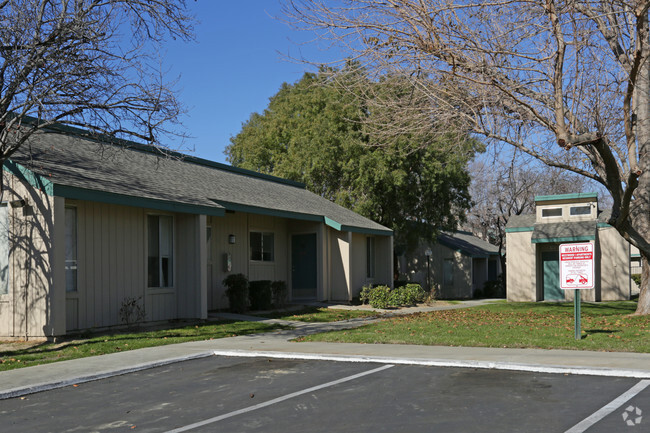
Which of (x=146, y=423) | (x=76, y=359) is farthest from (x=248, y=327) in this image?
(x=146, y=423)

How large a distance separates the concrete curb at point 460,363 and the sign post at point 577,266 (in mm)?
3042

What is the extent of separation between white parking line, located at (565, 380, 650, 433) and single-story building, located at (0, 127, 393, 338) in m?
10.5

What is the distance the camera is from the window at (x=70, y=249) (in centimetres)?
1433

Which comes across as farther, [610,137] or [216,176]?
[216,176]

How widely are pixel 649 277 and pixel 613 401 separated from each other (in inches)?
492

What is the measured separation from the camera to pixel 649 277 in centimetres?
1806

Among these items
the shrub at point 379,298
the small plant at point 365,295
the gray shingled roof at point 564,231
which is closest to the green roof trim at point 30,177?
the shrub at point 379,298

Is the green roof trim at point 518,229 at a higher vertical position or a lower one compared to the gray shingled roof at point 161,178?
lower

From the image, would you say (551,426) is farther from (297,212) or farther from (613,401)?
(297,212)

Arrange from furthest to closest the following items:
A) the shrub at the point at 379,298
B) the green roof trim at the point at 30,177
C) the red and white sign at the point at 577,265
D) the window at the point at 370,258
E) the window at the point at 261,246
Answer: the window at the point at 370,258, the shrub at the point at 379,298, the window at the point at 261,246, the green roof trim at the point at 30,177, the red and white sign at the point at 577,265

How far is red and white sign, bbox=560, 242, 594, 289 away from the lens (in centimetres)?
1188

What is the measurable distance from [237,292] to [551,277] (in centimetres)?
1708

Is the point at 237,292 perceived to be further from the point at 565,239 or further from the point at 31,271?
the point at 565,239

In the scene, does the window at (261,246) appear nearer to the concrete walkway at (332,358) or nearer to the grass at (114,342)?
the grass at (114,342)
